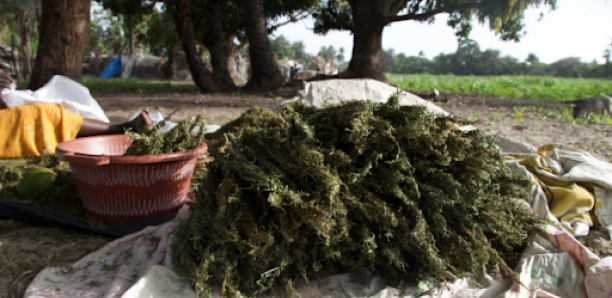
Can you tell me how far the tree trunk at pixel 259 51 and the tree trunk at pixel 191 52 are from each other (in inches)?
54.9

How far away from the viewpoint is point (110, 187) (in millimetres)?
2311

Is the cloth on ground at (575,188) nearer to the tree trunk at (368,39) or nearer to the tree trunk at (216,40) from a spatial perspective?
the tree trunk at (368,39)

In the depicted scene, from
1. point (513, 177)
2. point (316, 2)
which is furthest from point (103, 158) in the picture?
point (316, 2)

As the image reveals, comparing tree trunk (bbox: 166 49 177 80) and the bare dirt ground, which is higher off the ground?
tree trunk (bbox: 166 49 177 80)

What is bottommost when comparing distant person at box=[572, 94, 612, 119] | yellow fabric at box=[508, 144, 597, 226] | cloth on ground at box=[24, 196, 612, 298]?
cloth on ground at box=[24, 196, 612, 298]

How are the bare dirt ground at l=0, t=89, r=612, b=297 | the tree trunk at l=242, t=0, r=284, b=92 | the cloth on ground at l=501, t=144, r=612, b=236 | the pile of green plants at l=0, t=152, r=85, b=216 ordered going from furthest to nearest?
the tree trunk at l=242, t=0, r=284, b=92 < the pile of green plants at l=0, t=152, r=85, b=216 < the cloth on ground at l=501, t=144, r=612, b=236 < the bare dirt ground at l=0, t=89, r=612, b=297

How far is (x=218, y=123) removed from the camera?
5.88m

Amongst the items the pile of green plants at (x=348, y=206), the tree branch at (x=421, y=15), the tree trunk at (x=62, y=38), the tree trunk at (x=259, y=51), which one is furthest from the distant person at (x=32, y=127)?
the tree branch at (x=421, y=15)

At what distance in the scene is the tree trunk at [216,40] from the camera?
1163 cm

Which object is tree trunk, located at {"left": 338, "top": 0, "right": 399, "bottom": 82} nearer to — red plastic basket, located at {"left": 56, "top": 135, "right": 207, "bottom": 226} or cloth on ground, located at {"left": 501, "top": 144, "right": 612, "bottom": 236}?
cloth on ground, located at {"left": 501, "top": 144, "right": 612, "bottom": 236}

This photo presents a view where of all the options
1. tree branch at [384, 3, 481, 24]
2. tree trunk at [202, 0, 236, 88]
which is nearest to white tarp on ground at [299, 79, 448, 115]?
tree branch at [384, 3, 481, 24]

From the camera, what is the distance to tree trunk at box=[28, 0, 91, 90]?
21.6 feet

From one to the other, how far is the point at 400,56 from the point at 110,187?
3446 inches

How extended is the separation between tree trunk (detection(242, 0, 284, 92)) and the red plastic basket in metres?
8.20
